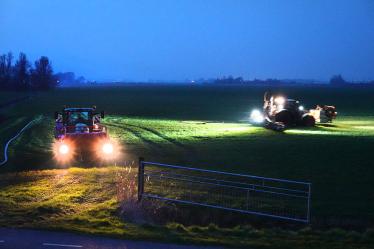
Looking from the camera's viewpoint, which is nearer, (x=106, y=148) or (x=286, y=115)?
(x=106, y=148)

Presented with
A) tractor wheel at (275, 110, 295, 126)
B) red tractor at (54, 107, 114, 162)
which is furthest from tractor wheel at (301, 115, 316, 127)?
red tractor at (54, 107, 114, 162)

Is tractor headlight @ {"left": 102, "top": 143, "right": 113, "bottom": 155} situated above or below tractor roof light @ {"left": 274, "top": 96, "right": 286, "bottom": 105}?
below

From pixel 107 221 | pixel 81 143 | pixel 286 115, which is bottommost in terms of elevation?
pixel 107 221

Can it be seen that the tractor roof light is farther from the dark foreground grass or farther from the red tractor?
the dark foreground grass

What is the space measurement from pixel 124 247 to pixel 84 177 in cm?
846

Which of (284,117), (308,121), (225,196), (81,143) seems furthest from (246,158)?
(308,121)

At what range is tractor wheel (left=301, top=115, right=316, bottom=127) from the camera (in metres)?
39.8

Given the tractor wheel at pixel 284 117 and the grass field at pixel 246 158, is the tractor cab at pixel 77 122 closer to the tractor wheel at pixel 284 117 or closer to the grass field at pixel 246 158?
the grass field at pixel 246 158

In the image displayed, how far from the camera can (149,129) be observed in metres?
38.3

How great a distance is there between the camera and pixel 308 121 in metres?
40.1

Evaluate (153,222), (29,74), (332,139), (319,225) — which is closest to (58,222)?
(153,222)

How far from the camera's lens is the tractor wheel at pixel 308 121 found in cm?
3984

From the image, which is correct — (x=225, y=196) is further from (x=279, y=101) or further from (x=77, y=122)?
(x=279, y=101)

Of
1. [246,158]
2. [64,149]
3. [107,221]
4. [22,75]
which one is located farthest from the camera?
[22,75]
